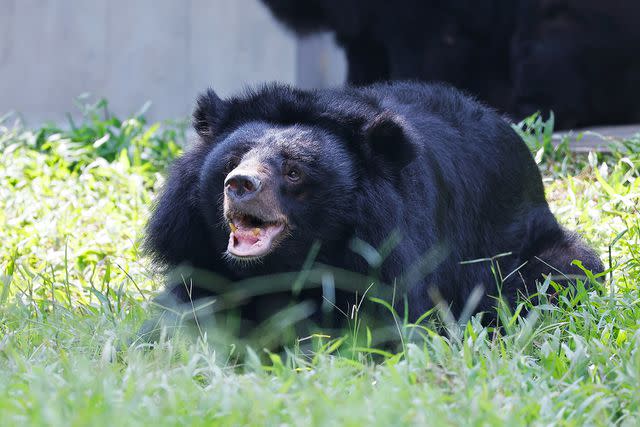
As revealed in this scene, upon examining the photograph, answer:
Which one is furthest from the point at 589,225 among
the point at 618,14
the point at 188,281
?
the point at 618,14

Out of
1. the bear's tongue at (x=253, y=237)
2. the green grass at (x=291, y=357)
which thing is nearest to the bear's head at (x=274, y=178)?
the bear's tongue at (x=253, y=237)

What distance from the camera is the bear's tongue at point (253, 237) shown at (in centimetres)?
372

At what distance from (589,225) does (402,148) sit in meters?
1.78

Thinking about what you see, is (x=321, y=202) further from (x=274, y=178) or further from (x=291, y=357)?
(x=291, y=357)

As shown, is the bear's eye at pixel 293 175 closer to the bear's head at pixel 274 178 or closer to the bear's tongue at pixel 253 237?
the bear's head at pixel 274 178

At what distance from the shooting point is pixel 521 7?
27.3 feet

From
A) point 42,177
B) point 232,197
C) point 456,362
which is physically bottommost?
point 42,177

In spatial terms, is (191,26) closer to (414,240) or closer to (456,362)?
(414,240)

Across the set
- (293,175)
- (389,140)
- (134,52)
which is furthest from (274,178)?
(134,52)

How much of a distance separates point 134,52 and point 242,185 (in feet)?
19.6

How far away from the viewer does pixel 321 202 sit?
387 cm

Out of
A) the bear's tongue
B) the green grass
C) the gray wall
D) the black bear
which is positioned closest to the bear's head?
the bear's tongue

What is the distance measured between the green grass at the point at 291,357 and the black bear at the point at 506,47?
6.73 feet

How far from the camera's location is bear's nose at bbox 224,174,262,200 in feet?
11.8
